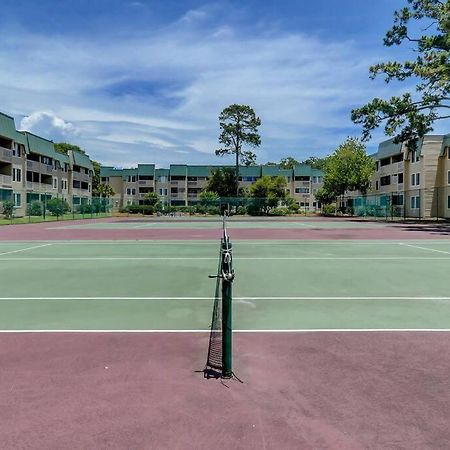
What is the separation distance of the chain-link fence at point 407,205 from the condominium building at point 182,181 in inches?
1317

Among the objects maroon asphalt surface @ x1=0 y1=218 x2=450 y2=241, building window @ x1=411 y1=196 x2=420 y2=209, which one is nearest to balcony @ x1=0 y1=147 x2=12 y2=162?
maroon asphalt surface @ x1=0 y1=218 x2=450 y2=241

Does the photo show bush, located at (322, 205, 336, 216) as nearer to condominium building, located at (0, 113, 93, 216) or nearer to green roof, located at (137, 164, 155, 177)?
condominium building, located at (0, 113, 93, 216)

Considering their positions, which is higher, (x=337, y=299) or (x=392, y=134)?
(x=392, y=134)

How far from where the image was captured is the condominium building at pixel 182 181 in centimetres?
10256

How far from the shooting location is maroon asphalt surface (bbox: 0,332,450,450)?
3.24m

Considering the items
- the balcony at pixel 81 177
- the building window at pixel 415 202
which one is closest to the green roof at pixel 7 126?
the balcony at pixel 81 177

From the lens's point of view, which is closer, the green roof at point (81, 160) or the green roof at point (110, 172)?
the green roof at point (81, 160)

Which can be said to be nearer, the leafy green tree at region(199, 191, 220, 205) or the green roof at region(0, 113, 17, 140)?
the green roof at region(0, 113, 17, 140)

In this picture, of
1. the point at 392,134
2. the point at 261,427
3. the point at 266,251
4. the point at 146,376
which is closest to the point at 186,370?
the point at 146,376

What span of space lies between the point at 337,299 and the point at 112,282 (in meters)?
4.78

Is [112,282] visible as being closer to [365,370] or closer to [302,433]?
[365,370]

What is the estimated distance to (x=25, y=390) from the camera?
4.05m

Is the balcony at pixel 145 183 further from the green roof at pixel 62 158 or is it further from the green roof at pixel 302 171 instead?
the green roof at pixel 302 171

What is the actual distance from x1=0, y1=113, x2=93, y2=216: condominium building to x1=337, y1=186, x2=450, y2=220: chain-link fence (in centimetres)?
3809
